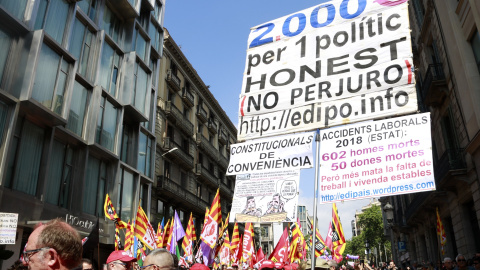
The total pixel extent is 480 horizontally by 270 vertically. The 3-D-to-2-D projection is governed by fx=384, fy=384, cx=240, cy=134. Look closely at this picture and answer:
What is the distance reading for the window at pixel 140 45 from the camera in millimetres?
23656

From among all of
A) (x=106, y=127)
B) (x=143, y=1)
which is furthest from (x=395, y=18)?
(x=143, y=1)

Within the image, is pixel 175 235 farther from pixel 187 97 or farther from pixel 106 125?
pixel 187 97

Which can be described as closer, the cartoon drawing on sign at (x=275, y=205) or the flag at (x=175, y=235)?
the cartoon drawing on sign at (x=275, y=205)

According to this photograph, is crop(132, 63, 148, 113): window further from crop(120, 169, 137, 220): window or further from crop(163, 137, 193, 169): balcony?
crop(163, 137, 193, 169): balcony

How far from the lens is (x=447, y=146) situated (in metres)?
17.3

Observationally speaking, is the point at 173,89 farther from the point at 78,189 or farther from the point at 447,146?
the point at 447,146

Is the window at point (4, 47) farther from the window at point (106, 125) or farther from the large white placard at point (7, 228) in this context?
the large white placard at point (7, 228)

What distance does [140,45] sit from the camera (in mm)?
24250

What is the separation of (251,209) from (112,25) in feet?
65.0

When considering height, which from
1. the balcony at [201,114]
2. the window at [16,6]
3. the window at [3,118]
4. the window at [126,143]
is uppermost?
the balcony at [201,114]

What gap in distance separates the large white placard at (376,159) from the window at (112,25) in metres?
19.2

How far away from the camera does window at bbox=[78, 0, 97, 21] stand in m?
18.9

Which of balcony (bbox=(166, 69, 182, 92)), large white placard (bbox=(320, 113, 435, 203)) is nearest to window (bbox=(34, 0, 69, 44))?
large white placard (bbox=(320, 113, 435, 203))

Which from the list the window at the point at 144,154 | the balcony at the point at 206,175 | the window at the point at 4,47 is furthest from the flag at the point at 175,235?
the balcony at the point at 206,175
